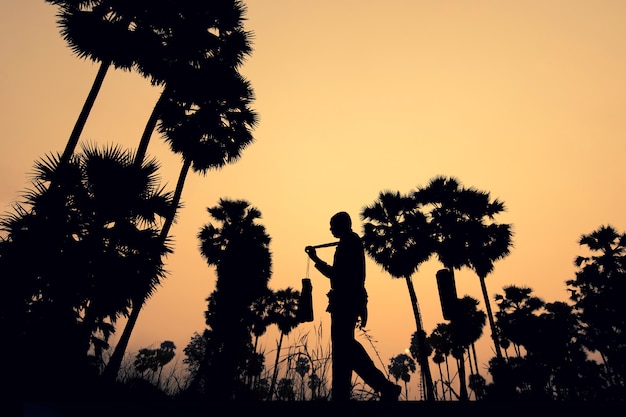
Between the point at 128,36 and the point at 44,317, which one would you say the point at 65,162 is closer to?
the point at 44,317

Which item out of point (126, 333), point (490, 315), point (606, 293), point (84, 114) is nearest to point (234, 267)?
point (126, 333)

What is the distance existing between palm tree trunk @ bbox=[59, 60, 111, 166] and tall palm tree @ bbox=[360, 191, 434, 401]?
15.5 metres

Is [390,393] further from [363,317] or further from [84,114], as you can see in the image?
[84,114]

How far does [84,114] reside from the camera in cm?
992

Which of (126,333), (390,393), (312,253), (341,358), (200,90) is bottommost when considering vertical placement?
(390,393)

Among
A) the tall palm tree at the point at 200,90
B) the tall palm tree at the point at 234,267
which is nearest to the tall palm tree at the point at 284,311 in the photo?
the tall palm tree at the point at 234,267

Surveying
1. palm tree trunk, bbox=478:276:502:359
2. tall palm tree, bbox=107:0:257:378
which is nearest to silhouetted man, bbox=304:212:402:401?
tall palm tree, bbox=107:0:257:378

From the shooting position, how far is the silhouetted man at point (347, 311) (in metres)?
3.17

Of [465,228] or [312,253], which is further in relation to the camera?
[465,228]

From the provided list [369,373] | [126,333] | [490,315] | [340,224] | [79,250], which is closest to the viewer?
[369,373]

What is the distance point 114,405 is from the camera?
2299 mm

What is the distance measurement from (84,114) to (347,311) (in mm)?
10140

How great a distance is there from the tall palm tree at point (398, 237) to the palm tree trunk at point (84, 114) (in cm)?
1549

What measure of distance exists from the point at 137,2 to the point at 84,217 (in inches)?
285
